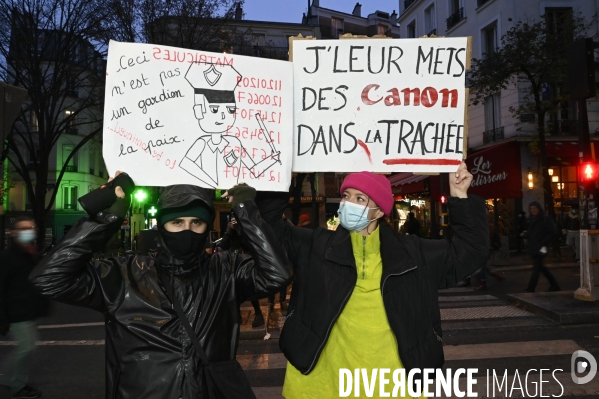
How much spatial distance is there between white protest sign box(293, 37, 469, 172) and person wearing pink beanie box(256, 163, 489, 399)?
57 centimetres

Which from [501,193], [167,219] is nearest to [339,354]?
[167,219]

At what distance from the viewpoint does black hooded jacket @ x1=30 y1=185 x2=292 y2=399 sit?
2.19 m

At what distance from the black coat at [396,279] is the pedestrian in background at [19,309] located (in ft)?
11.8

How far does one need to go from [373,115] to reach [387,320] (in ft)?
4.62

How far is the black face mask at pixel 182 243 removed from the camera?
2.34m

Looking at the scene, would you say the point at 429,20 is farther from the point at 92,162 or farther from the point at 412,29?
the point at 92,162

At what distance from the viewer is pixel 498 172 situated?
21.9m

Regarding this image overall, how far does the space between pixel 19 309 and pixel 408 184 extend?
21.6 meters

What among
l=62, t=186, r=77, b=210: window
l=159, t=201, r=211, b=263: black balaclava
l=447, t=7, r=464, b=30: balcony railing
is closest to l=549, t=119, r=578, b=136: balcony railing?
l=447, t=7, r=464, b=30: balcony railing

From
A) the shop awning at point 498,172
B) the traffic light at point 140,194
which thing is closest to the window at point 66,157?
the traffic light at point 140,194

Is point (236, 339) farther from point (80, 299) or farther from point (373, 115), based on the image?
point (373, 115)

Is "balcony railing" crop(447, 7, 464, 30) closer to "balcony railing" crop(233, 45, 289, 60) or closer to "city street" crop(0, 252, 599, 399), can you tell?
"balcony railing" crop(233, 45, 289, 60)

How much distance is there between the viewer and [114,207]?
7.86 feet

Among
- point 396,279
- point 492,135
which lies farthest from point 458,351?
point 492,135
